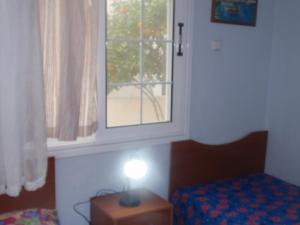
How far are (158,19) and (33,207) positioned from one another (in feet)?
4.64

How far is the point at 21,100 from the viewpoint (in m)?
1.80

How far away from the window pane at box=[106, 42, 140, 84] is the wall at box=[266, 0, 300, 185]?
1.21 meters

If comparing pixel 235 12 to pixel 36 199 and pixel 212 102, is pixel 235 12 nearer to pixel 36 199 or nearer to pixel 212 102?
pixel 212 102

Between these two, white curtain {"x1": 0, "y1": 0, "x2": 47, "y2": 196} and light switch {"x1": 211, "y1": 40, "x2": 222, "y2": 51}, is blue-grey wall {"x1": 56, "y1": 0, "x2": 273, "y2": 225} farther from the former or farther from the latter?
white curtain {"x1": 0, "y1": 0, "x2": 47, "y2": 196}

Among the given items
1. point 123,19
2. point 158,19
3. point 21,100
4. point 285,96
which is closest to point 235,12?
point 158,19

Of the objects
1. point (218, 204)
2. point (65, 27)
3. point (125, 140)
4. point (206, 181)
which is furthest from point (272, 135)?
point (65, 27)

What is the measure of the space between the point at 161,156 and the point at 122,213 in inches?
23.2

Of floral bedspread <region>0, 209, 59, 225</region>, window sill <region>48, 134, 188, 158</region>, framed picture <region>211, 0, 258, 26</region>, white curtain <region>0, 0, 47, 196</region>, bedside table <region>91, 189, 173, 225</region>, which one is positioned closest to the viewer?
white curtain <region>0, 0, 47, 196</region>

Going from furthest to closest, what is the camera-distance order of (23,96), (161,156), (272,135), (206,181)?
1. (272,135)
2. (206,181)
3. (161,156)
4. (23,96)

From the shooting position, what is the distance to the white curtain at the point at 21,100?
67.1 inches

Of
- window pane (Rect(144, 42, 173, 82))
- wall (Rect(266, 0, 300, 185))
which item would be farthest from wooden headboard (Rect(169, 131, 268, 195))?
window pane (Rect(144, 42, 173, 82))

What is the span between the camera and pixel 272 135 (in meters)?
2.92

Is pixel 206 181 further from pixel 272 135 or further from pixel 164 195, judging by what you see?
pixel 272 135

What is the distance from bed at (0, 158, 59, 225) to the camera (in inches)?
74.0
